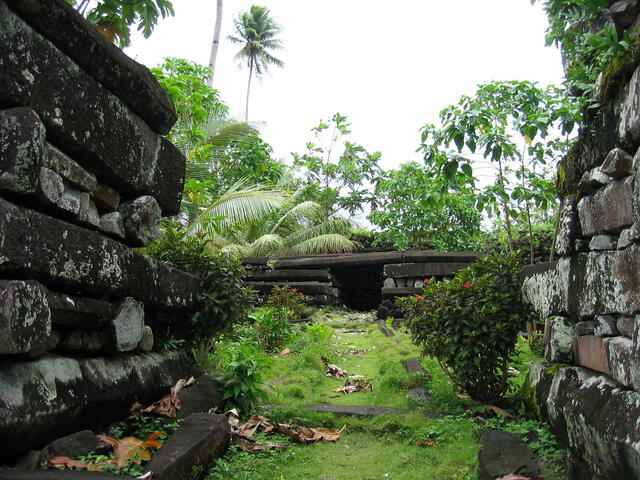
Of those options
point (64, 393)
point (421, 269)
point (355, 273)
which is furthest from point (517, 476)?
point (355, 273)

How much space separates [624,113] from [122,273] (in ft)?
9.95

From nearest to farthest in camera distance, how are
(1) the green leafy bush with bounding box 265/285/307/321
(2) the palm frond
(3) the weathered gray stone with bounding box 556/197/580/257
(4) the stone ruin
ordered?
(3) the weathered gray stone with bounding box 556/197/580/257 → (1) the green leafy bush with bounding box 265/285/307/321 → (4) the stone ruin → (2) the palm frond

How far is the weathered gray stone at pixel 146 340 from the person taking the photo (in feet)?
12.6

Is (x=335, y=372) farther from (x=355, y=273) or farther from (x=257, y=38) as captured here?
(x=257, y=38)

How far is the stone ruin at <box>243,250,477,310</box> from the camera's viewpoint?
1187cm

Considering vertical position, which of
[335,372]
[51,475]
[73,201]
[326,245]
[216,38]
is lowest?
[335,372]

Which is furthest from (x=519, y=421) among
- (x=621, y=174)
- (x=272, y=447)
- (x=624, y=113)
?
(x=624, y=113)

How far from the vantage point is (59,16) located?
2.88 m

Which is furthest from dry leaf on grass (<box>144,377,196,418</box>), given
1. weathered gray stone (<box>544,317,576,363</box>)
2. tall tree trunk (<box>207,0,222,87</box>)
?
tall tree trunk (<box>207,0,222,87</box>)

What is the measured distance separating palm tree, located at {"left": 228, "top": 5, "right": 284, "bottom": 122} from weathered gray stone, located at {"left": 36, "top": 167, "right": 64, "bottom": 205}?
106ft

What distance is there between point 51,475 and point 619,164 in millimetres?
2979

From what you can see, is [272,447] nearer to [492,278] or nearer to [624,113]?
[492,278]

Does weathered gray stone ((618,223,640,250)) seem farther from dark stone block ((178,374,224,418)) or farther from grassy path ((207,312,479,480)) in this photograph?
dark stone block ((178,374,224,418))

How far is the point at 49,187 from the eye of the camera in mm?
2768
